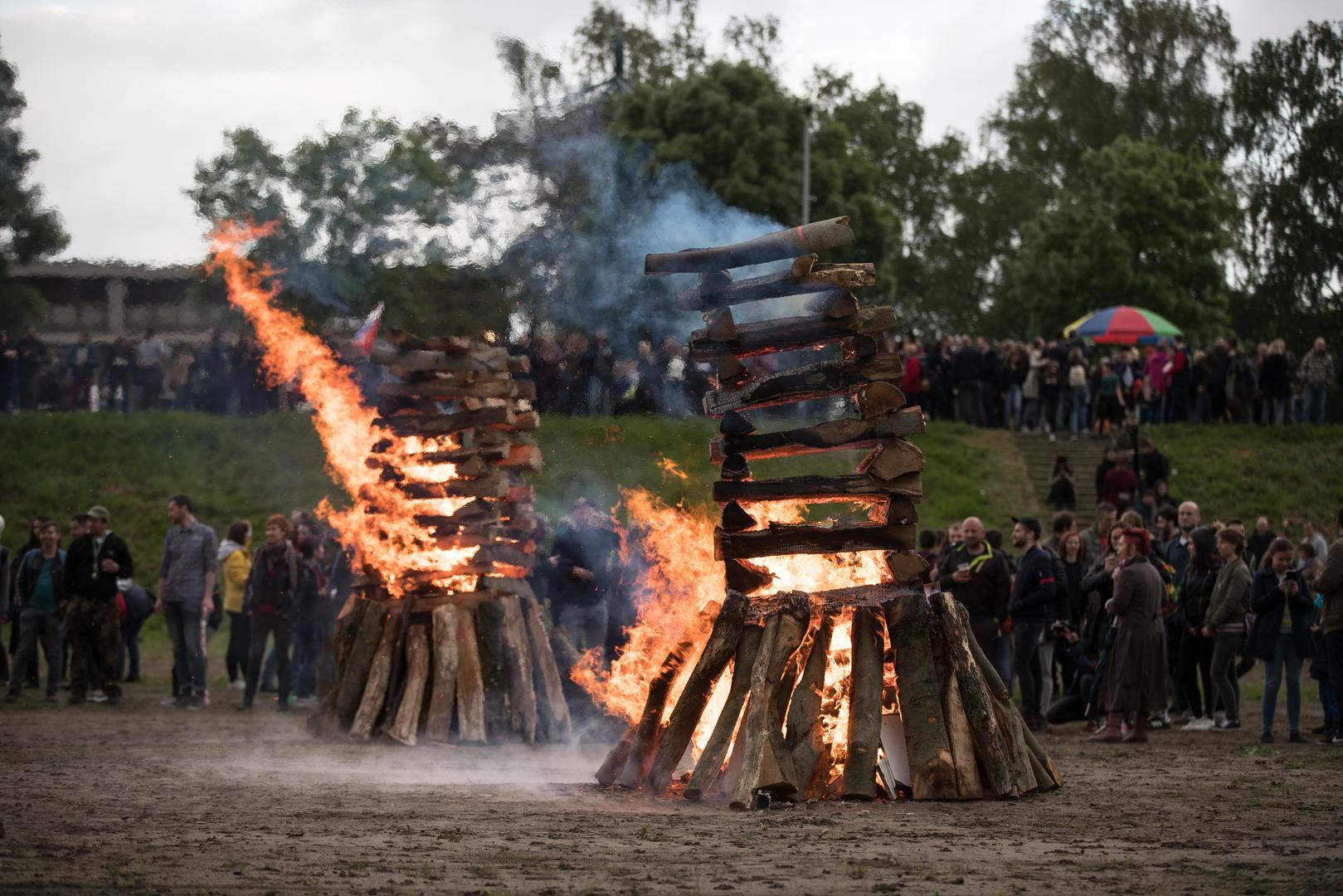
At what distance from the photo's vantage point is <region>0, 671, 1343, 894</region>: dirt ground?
23.1ft

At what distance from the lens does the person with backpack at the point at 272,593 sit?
16688 mm

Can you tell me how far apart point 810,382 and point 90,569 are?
31.9 feet

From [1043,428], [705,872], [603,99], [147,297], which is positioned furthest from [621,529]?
[1043,428]

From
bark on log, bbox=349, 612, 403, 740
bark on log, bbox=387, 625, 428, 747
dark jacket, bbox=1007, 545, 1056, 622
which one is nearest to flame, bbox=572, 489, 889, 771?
bark on log, bbox=387, 625, 428, 747

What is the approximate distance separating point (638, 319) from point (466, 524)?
102 inches

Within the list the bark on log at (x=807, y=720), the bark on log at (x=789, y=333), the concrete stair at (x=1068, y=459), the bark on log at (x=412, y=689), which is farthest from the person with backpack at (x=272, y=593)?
the concrete stair at (x=1068, y=459)

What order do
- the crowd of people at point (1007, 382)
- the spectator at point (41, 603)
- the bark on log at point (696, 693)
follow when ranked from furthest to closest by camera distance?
the crowd of people at point (1007, 382) < the spectator at point (41, 603) < the bark on log at point (696, 693)

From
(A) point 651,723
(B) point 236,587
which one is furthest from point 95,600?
(A) point 651,723

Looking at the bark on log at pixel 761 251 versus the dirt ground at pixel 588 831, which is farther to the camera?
the bark on log at pixel 761 251

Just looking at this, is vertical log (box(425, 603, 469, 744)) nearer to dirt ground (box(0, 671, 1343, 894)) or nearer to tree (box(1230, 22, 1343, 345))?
dirt ground (box(0, 671, 1343, 894))

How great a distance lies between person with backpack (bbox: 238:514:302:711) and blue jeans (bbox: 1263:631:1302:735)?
32.3 feet

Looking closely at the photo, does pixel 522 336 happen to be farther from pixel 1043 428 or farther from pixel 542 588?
pixel 1043 428

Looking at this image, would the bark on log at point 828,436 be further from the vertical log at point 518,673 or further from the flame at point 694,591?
the vertical log at point 518,673

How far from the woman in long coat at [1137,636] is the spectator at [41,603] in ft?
36.0
